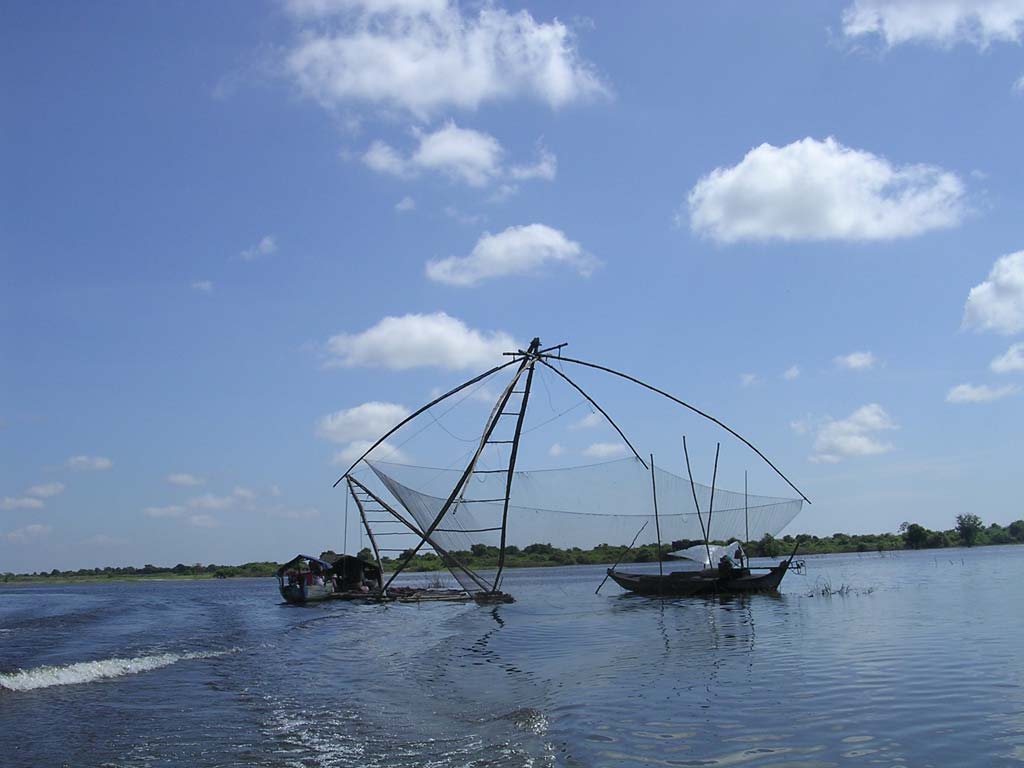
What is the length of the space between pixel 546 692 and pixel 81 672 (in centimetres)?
927

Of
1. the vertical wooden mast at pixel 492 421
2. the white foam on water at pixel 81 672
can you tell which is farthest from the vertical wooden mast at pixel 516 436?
the white foam on water at pixel 81 672

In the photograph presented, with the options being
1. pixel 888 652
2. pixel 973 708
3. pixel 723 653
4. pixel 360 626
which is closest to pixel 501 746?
pixel 973 708

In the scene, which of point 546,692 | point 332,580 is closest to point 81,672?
point 546,692

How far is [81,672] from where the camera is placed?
1620cm

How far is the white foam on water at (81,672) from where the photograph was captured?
15194 mm

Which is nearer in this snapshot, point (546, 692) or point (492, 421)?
point (546, 692)

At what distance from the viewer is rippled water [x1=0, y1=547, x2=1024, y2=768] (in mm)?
9133

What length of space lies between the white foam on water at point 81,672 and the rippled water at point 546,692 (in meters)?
0.09

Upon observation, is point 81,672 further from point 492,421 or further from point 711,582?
point 711,582

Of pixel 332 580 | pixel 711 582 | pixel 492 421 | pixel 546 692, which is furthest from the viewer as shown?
pixel 332 580

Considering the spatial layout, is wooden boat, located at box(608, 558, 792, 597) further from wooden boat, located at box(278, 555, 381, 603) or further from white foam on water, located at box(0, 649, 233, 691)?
white foam on water, located at box(0, 649, 233, 691)

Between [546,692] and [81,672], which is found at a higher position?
[546,692]

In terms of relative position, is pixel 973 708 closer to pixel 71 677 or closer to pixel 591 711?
pixel 591 711

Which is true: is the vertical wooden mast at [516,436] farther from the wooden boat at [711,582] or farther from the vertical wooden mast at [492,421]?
the wooden boat at [711,582]
